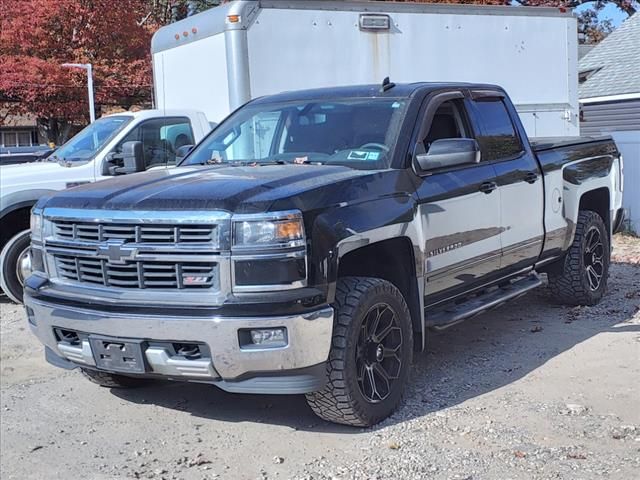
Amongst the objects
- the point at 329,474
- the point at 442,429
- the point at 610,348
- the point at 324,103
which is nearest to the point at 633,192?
the point at 610,348

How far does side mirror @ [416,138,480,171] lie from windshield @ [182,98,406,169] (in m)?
0.24

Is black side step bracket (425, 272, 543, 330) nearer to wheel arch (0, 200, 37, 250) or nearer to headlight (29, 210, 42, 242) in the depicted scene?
headlight (29, 210, 42, 242)

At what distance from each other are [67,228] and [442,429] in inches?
96.6

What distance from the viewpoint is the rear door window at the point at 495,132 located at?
626 cm

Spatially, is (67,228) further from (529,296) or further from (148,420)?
(529,296)

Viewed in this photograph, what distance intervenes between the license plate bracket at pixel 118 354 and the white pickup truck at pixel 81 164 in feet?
13.0

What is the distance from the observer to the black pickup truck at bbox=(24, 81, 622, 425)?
14.0ft

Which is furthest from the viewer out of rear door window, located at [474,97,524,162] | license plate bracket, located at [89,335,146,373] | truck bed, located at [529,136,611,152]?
truck bed, located at [529,136,611,152]

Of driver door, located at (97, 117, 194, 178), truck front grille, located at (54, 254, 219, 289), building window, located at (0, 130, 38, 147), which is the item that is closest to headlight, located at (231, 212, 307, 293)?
truck front grille, located at (54, 254, 219, 289)

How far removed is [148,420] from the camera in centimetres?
518

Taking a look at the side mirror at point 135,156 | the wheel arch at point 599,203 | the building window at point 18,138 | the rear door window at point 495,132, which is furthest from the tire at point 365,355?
the building window at point 18,138

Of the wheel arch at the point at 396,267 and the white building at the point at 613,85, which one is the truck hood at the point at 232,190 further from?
the white building at the point at 613,85

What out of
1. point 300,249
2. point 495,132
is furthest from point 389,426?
point 495,132

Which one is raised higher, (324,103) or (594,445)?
(324,103)
